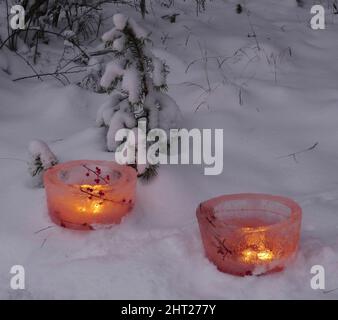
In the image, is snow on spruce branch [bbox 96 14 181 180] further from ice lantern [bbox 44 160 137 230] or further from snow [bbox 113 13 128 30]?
ice lantern [bbox 44 160 137 230]

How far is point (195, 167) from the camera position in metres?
2.73

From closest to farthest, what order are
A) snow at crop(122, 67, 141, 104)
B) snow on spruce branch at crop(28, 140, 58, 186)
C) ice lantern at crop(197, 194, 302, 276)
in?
ice lantern at crop(197, 194, 302, 276)
snow at crop(122, 67, 141, 104)
snow on spruce branch at crop(28, 140, 58, 186)

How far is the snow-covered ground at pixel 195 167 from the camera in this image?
6.75 ft

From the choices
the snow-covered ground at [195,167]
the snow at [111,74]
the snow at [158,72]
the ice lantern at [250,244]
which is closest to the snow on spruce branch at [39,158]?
the snow-covered ground at [195,167]

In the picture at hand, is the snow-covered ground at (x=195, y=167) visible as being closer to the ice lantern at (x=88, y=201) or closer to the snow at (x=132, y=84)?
the ice lantern at (x=88, y=201)

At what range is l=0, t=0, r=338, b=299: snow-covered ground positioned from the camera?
206cm

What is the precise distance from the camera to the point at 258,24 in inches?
174

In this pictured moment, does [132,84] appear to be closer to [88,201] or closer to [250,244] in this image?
[88,201]

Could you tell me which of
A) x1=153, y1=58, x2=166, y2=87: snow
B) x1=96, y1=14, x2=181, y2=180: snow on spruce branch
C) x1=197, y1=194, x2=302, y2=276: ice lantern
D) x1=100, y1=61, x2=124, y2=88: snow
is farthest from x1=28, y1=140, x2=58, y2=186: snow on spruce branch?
x1=197, y1=194, x2=302, y2=276: ice lantern

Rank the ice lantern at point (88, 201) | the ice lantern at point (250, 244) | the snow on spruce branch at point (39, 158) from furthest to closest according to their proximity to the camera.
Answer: the snow on spruce branch at point (39, 158) → the ice lantern at point (88, 201) → the ice lantern at point (250, 244)

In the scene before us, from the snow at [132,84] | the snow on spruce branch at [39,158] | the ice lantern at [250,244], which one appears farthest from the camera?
the snow on spruce branch at [39,158]
